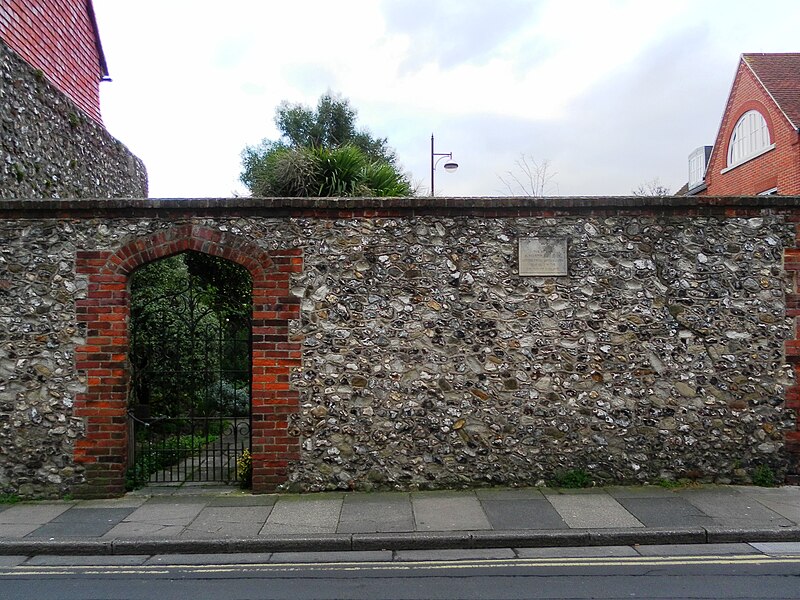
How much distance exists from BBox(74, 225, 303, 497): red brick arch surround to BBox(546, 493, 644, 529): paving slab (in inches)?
116

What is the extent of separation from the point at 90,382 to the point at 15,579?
237cm

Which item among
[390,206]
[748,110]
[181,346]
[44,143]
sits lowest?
[181,346]

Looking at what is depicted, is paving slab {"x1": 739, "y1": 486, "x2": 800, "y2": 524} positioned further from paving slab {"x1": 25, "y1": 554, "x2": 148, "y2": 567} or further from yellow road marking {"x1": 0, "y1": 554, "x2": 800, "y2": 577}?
paving slab {"x1": 25, "y1": 554, "x2": 148, "y2": 567}

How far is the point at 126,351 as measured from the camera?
281 inches

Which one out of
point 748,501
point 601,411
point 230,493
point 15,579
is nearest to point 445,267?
point 601,411

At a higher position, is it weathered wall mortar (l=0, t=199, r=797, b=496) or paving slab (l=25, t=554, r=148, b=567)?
weathered wall mortar (l=0, t=199, r=797, b=496)

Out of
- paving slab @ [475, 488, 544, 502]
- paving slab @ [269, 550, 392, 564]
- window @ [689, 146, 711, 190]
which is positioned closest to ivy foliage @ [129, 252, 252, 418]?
paving slab @ [269, 550, 392, 564]

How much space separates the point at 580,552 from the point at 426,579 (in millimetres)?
1520

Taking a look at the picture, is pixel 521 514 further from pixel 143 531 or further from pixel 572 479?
pixel 143 531

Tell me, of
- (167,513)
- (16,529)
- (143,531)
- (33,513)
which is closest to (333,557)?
(143,531)

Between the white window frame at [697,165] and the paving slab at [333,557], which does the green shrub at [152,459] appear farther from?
the white window frame at [697,165]

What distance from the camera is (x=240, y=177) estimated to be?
3133 cm

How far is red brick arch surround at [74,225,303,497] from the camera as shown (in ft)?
23.1

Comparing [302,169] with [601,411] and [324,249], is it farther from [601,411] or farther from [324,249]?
[601,411]
